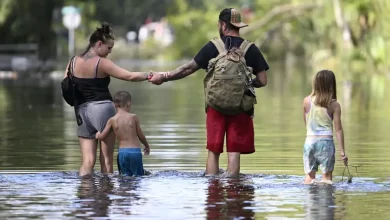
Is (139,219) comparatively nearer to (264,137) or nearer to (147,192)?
(147,192)

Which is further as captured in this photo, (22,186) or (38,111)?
(38,111)

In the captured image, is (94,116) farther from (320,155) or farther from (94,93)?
(320,155)

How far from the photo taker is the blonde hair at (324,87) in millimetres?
12047

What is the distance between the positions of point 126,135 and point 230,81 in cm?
119

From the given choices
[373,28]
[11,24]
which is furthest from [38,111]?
[11,24]

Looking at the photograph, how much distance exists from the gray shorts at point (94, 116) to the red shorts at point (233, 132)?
1.07 meters

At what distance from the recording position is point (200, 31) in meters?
76.1

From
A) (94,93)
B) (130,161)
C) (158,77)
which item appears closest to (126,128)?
(130,161)

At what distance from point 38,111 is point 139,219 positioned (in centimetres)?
1687

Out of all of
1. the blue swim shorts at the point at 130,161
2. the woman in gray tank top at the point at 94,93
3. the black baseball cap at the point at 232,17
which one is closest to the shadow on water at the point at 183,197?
the blue swim shorts at the point at 130,161

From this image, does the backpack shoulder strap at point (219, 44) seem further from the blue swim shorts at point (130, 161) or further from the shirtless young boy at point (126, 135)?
the blue swim shorts at point (130, 161)

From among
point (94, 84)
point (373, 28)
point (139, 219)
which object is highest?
point (373, 28)

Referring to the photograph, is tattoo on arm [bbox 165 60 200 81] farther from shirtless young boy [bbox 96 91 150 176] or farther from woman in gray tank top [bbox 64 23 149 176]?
shirtless young boy [bbox 96 91 150 176]

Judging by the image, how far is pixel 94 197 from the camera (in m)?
11.2
